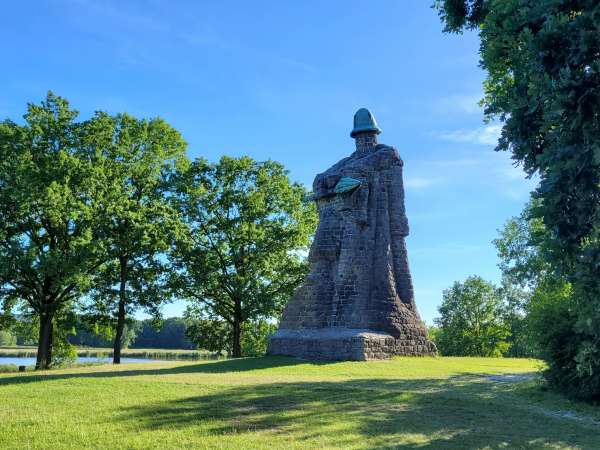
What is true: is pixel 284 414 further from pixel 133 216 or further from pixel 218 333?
pixel 218 333

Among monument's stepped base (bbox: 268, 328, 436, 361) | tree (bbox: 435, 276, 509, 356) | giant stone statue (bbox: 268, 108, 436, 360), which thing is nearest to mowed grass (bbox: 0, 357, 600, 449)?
monument's stepped base (bbox: 268, 328, 436, 361)

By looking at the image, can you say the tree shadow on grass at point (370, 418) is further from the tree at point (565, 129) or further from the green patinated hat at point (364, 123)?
the green patinated hat at point (364, 123)

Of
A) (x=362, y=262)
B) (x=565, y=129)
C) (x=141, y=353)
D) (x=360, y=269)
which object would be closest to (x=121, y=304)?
(x=360, y=269)

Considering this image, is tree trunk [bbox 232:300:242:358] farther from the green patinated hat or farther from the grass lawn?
the grass lawn

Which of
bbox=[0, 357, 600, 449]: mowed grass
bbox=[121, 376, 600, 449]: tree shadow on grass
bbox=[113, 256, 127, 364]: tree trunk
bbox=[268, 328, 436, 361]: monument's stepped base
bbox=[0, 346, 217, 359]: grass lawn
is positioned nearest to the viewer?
bbox=[0, 357, 600, 449]: mowed grass

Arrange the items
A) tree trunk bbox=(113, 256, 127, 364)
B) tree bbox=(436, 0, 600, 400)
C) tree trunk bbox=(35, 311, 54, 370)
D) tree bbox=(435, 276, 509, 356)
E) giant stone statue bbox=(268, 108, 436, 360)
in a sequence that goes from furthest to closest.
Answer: tree bbox=(435, 276, 509, 356) → tree trunk bbox=(113, 256, 127, 364) → tree trunk bbox=(35, 311, 54, 370) → giant stone statue bbox=(268, 108, 436, 360) → tree bbox=(436, 0, 600, 400)

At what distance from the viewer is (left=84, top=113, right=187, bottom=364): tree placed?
2561 centimetres

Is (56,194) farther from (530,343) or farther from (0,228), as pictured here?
(530,343)

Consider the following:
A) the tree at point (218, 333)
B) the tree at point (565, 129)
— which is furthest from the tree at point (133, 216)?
the tree at point (565, 129)

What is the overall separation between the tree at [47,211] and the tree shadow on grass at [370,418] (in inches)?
551

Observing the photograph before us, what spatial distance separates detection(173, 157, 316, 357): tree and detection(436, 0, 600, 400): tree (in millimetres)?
20687

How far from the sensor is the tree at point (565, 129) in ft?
22.1

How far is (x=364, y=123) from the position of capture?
1002 inches

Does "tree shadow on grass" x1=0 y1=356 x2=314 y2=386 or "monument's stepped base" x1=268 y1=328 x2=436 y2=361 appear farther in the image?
"monument's stepped base" x1=268 y1=328 x2=436 y2=361
